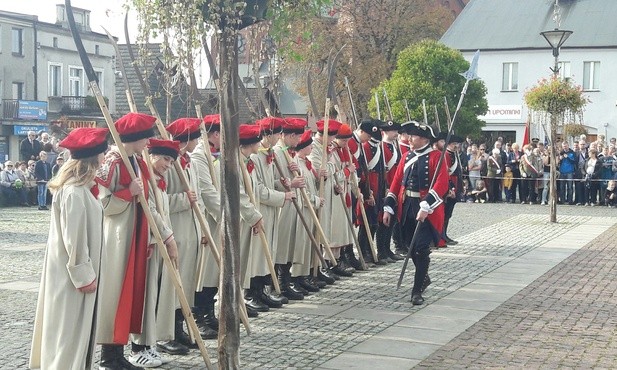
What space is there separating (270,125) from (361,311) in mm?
2322

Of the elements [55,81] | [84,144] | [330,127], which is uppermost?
[55,81]

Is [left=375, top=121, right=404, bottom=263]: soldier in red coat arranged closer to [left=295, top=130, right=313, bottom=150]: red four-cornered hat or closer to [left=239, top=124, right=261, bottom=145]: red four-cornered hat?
[left=295, top=130, right=313, bottom=150]: red four-cornered hat

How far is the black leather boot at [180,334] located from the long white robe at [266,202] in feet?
5.60

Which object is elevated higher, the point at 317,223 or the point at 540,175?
the point at 540,175

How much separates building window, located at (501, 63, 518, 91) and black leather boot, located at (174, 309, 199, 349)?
Answer: 4722 cm

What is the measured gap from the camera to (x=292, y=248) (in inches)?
444

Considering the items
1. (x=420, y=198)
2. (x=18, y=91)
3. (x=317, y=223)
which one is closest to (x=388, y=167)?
(x=317, y=223)

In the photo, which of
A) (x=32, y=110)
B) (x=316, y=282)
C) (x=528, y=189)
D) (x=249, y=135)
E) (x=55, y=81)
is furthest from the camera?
(x=55, y=81)

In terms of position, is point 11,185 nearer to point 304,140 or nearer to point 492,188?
point 492,188

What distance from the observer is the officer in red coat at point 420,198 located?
10.7 meters

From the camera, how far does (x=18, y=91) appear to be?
5603cm

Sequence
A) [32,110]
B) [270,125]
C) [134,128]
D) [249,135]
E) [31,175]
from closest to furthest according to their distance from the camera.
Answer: [134,128] → [249,135] → [270,125] → [31,175] → [32,110]

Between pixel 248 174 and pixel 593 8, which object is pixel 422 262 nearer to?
pixel 248 174

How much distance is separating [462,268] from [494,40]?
141 feet
